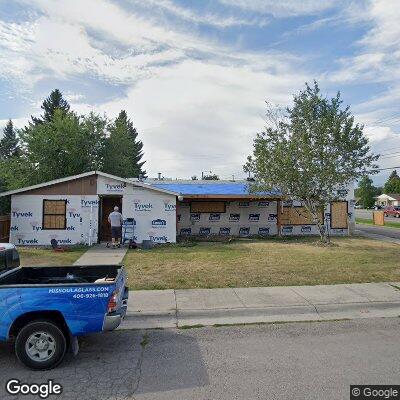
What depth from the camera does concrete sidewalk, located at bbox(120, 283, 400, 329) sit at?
6.81 metres

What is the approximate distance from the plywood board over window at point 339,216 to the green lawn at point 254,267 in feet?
28.4

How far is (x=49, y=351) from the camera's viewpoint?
15.4 ft

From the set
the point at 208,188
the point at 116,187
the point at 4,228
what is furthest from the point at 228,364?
the point at 208,188

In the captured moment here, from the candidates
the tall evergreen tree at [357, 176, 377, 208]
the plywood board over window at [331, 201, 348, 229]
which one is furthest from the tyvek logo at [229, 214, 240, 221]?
the tall evergreen tree at [357, 176, 377, 208]

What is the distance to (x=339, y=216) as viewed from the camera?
23484 mm

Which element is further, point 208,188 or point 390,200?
point 390,200

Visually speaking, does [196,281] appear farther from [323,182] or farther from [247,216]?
[247,216]

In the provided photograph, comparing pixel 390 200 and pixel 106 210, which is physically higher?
pixel 390 200

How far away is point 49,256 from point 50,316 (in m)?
9.78

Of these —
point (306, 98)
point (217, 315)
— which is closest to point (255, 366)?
point (217, 315)

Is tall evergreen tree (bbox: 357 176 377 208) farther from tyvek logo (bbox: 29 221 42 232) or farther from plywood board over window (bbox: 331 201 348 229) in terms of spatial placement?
tyvek logo (bbox: 29 221 42 232)

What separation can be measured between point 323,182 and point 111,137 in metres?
17.5

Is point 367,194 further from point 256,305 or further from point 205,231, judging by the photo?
point 256,305

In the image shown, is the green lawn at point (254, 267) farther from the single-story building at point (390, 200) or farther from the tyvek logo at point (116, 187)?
the single-story building at point (390, 200)
